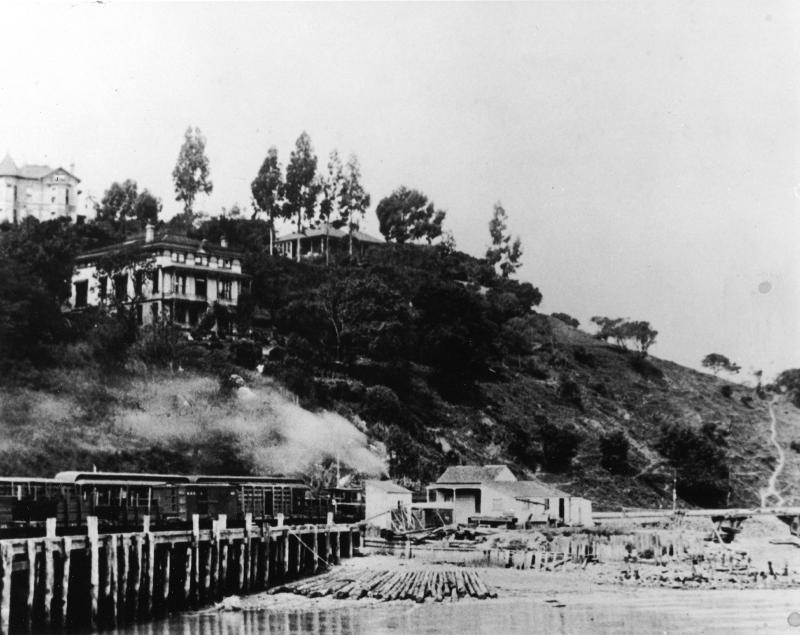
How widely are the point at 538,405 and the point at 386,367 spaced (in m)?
26.8

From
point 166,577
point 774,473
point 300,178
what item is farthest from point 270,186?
point 166,577

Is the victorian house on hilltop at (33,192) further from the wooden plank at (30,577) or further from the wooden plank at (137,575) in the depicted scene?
the wooden plank at (30,577)

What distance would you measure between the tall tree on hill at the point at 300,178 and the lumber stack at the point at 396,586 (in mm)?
86874

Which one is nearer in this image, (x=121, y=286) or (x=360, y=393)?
(x=121, y=286)

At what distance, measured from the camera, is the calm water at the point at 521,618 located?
1569 inches

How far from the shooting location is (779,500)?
118 metres

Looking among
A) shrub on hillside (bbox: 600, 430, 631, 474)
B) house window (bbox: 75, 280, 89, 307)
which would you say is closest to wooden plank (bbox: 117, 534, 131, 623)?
house window (bbox: 75, 280, 89, 307)

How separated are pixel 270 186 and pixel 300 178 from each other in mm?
4190

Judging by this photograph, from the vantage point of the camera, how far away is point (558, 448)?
110m

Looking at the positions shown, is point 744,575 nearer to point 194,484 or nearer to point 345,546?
point 345,546

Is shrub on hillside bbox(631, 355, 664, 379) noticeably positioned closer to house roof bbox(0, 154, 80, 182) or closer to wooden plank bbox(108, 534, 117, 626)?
house roof bbox(0, 154, 80, 182)

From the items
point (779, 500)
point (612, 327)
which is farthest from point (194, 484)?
point (612, 327)

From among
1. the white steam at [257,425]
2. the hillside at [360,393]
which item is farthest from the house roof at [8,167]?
the white steam at [257,425]

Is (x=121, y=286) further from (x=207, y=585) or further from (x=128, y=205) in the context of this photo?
(x=207, y=585)
